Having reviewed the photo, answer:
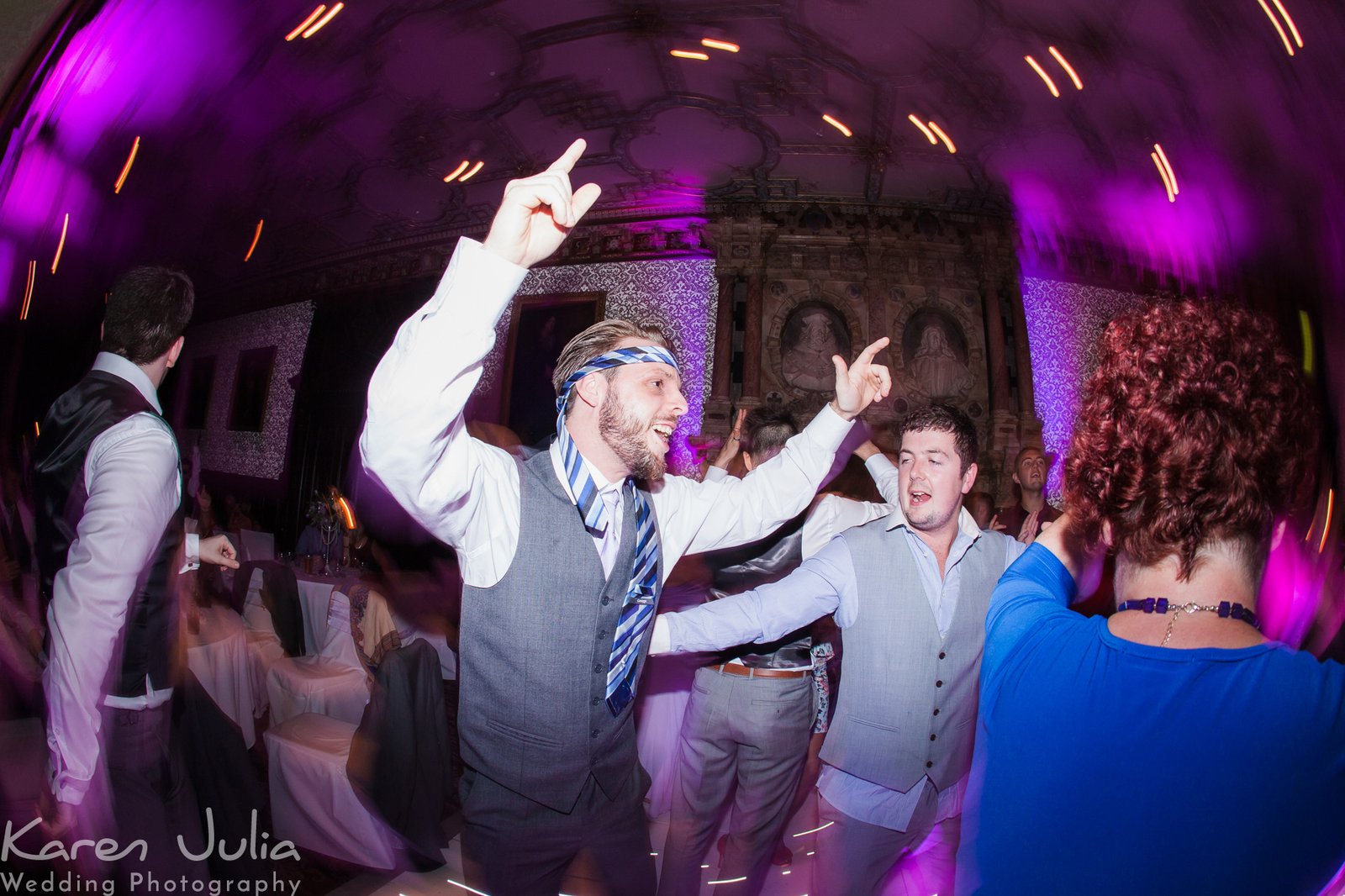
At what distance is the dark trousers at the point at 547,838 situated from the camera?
97 cm

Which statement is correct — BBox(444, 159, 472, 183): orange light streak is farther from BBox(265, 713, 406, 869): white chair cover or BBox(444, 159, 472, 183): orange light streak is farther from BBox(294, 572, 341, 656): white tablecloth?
BBox(265, 713, 406, 869): white chair cover

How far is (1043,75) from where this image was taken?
956 millimetres

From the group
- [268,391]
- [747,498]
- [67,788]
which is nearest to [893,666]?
[747,498]

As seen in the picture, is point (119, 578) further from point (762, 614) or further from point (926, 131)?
point (926, 131)

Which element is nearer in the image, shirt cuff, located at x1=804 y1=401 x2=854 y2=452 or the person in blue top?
the person in blue top

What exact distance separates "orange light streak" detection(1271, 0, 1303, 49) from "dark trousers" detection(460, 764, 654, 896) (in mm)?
1463

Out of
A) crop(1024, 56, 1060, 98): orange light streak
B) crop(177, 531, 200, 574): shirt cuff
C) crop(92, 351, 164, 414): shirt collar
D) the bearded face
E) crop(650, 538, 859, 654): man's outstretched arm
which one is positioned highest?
crop(1024, 56, 1060, 98): orange light streak

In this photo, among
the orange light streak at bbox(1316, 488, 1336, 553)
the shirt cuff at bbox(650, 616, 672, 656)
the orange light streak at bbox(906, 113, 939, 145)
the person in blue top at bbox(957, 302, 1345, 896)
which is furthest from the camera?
the shirt cuff at bbox(650, 616, 672, 656)

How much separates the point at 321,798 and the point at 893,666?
2.94 feet

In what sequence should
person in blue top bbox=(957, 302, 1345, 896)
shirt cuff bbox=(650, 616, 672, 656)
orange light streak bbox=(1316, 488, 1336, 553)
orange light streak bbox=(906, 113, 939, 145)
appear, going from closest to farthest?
person in blue top bbox=(957, 302, 1345, 896)
orange light streak bbox=(1316, 488, 1336, 553)
orange light streak bbox=(906, 113, 939, 145)
shirt cuff bbox=(650, 616, 672, 656)

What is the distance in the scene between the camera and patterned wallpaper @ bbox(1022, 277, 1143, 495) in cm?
90

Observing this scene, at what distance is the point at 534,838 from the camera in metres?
1.00

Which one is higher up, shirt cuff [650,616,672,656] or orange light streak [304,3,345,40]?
orange light streak [304,3,345,40]

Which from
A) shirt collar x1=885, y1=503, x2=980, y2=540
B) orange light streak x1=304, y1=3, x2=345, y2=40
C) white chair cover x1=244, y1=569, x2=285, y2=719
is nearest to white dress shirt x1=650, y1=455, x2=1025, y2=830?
shirt collar x1=885, y1=503, x2=980, y2=540
